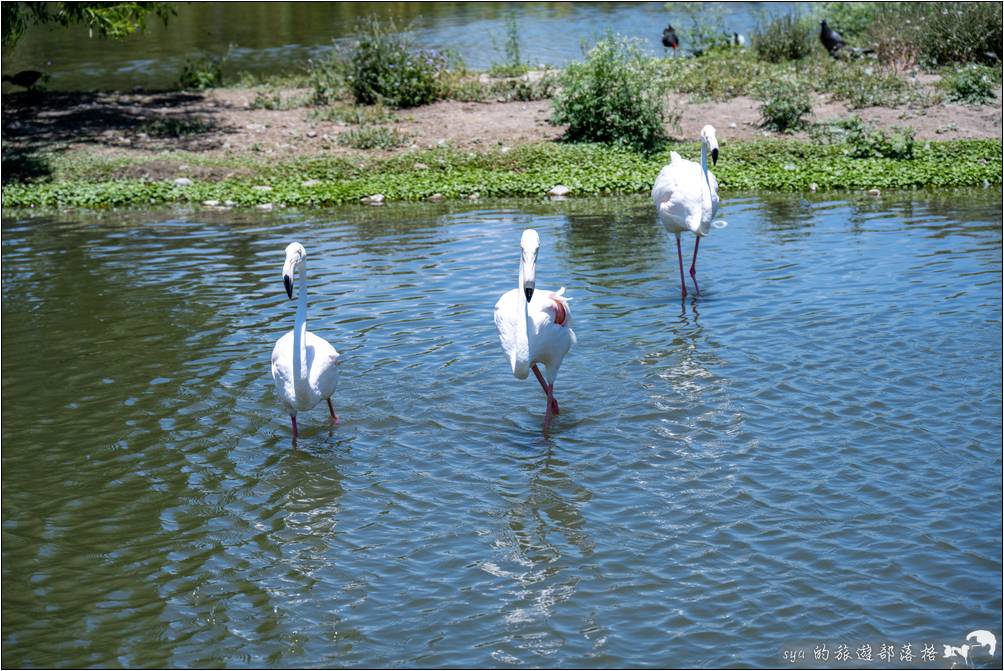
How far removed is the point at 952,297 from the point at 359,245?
6.69 meters

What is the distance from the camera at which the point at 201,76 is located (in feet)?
78.2

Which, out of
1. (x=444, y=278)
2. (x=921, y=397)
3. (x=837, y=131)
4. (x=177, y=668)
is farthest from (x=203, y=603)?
(x=837, y=131)

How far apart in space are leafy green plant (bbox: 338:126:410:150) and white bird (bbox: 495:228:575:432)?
11107 millimetres

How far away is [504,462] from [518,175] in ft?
32.0

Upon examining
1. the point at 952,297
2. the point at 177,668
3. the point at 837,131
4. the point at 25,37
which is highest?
the point at 25,37

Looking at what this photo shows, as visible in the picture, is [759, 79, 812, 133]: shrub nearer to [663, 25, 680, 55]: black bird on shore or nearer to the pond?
[663, 25, 680, 55]: black bird on shore

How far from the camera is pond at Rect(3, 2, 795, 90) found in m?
26.8

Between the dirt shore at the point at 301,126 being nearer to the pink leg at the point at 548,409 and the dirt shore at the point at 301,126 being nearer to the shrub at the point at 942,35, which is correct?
the shrub at the point at 942,35

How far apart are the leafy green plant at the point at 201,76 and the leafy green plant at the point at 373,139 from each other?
603 centimetres

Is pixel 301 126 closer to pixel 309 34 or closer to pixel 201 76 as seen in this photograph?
pixel 201 76

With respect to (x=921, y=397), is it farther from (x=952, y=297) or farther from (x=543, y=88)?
(x=543, y=88)

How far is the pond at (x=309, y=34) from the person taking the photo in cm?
2684

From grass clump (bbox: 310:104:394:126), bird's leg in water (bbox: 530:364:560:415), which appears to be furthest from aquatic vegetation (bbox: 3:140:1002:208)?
bird's leg in water (bbox: 530:364:560:415)

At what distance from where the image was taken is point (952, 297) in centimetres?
1075
